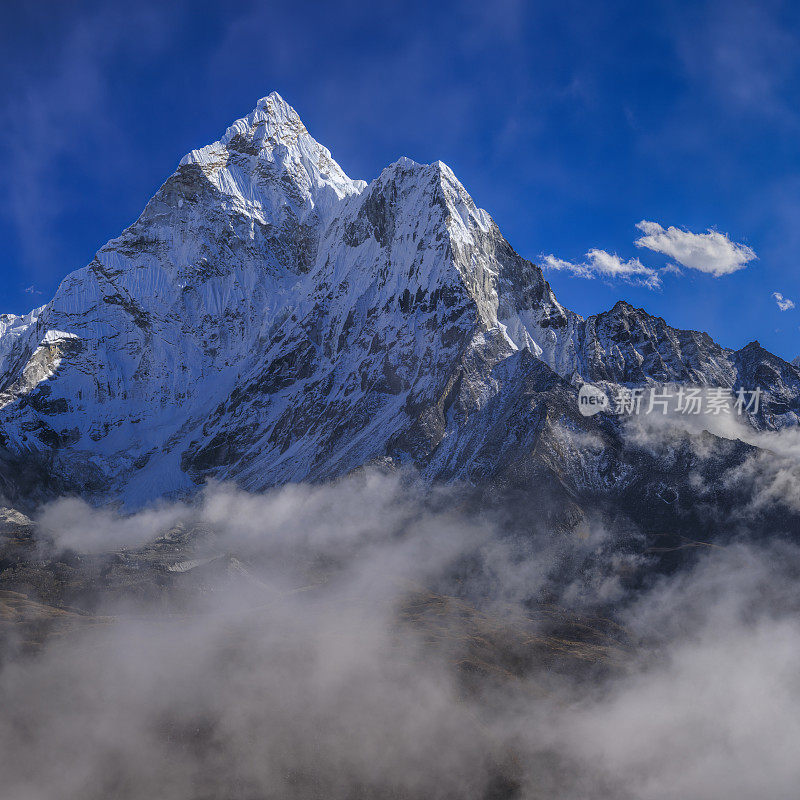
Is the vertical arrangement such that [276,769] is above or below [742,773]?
below

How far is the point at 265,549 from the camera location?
629ft

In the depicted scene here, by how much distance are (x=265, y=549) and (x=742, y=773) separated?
390ft

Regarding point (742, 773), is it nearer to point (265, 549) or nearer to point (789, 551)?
point (789, 551)

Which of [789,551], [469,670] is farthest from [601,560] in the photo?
[469,670]

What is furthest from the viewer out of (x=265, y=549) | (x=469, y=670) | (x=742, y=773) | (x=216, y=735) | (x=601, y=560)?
(x=265, y=549)

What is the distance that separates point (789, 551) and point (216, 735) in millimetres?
143716

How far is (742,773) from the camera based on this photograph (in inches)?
4688

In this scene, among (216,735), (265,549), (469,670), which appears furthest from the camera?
(265,549)

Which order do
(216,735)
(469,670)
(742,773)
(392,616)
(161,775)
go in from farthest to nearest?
(392,616) < (469,670) < (742,773) < (216,735) < (161,775)

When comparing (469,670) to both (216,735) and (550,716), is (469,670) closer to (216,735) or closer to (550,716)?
(550,716)

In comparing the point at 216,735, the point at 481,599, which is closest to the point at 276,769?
the point at 216,735

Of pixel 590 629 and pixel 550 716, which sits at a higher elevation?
pixel 590 629

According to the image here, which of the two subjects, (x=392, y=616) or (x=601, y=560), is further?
(x=601, y=560)

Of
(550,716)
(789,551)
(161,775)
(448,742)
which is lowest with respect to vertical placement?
(161,775)
